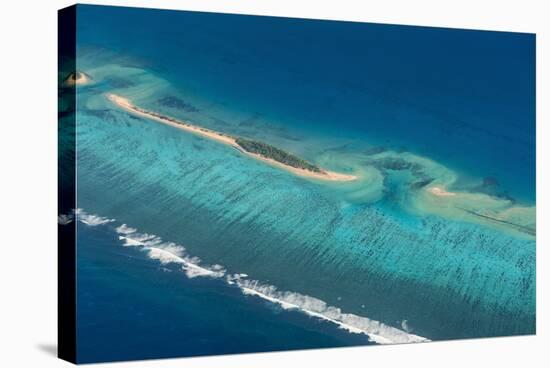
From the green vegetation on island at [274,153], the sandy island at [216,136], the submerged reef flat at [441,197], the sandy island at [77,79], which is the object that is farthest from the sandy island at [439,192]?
the sandy island at [77,79]

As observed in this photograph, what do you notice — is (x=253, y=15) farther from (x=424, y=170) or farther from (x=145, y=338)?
(x=145, y=338)

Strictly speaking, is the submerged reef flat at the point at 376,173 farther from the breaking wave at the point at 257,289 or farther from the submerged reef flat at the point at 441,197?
the breaking wave at the point at 257,289

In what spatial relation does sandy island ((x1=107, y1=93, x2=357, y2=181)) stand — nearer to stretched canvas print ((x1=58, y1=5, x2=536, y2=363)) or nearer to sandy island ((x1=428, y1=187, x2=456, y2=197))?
stretched canvas print ((x1=58, y1=5, x2=536, y2=363))

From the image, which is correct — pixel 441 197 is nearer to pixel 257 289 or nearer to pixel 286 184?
pixel 286 184

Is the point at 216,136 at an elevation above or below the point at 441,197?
above

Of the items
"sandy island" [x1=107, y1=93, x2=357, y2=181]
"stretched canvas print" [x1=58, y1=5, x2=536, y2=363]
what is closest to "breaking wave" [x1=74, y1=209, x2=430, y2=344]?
"stretched canvas print" [x1=58, y1=5, x2=536, y2=363]

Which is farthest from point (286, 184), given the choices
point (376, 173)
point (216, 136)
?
point (376, 173)
